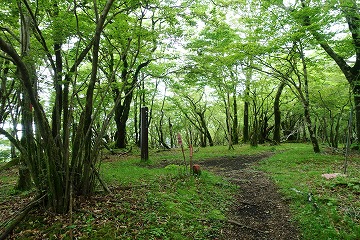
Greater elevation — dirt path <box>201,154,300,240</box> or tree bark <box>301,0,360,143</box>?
tree bark <box>301,0,360,143</box>

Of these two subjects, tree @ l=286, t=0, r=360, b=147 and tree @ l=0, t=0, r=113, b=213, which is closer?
tree @ l=0, t=0, r=113, b=213

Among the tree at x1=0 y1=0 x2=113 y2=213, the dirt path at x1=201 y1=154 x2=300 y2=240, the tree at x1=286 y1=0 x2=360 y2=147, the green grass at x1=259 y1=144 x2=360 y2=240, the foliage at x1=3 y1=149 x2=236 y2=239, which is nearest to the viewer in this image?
the foliage at x1=3 y1=149 x2=236 y2=239

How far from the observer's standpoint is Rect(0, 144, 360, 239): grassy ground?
4219 millimetres

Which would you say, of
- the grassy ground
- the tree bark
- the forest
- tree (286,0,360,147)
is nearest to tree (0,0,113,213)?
the forest

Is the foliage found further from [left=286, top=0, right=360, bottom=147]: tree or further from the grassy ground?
[left=286, top=0, right=360, bottom=147]: tree

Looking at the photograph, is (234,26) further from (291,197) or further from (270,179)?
(291,197)

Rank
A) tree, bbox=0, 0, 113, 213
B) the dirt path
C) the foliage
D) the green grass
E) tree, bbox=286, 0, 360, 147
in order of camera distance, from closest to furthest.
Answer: the foliage → tree, bbox=0, 0, 113, 213 → the green grass → the dirt path → tree, bbox=286, 0, 360, 147

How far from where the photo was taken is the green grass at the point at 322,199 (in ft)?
14.5

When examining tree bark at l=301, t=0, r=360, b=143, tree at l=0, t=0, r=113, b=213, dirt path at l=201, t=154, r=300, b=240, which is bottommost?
dirt path at l=201, t=154, r=300, b=240

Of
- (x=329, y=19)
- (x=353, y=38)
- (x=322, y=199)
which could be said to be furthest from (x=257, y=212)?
(x=353, y=38)

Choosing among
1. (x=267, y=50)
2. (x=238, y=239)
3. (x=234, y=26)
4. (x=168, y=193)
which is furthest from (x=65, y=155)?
(x=234, y=26)

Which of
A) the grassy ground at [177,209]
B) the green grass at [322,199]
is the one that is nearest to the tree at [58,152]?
the grassy ground at [177,209]

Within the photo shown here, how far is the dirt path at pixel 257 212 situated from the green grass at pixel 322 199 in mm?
255

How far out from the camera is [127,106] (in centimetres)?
1599
